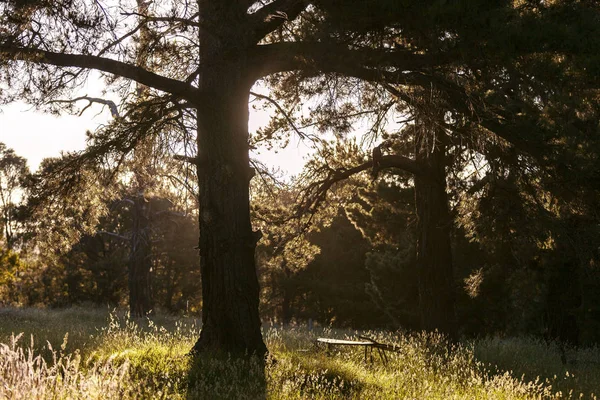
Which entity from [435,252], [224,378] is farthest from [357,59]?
[435,252]

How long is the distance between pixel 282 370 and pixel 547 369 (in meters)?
6.45

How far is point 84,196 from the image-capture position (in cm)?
1000

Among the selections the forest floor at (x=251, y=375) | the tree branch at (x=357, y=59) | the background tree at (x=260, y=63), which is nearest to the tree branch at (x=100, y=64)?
the background tree at (x=260, y=63)

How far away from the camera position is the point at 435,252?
42.3 ft

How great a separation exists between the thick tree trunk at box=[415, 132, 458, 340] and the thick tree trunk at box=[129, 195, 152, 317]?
1297 cm

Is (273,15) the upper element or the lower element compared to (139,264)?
upper

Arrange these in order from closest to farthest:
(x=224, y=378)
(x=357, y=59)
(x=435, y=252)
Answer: (x=224, y=378)
(x=357, y=59)
(x=435, y=252)

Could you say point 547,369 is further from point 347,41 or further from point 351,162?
point 347,41

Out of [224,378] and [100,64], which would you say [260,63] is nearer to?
[100,64]

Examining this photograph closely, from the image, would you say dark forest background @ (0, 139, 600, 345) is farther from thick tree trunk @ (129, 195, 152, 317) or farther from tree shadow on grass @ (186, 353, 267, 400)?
tree shadow on grass @ (186, 353, 267, 400)

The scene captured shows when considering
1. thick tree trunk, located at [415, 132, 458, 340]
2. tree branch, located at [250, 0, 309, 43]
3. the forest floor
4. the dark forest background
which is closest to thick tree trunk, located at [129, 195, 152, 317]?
the dark forest background

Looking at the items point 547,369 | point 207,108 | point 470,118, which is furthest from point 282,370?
point 547,369

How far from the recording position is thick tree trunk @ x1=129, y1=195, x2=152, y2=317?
23.2 m

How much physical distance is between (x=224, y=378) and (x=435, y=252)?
7.29 metres
